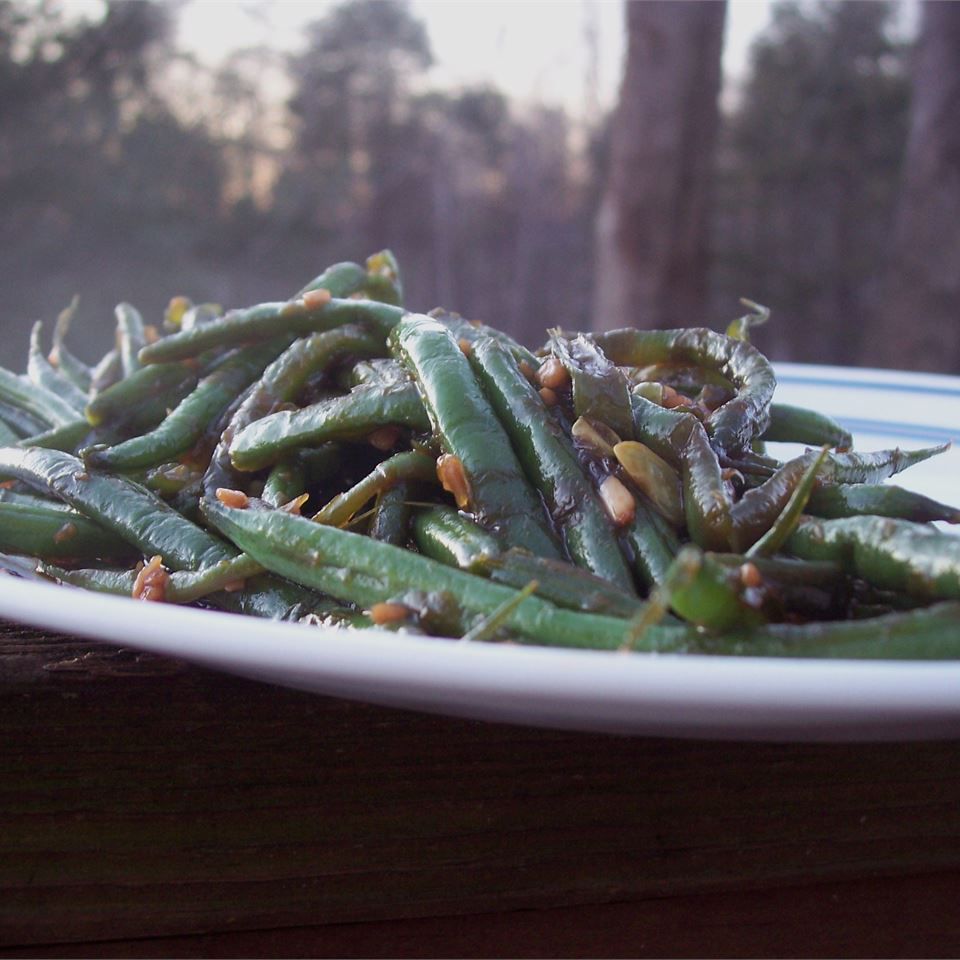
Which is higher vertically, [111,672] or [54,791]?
[111,672]

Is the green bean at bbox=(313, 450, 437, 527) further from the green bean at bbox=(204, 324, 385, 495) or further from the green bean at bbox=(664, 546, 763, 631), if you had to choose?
the green bean at bbox=(664, 546, 763, 631)

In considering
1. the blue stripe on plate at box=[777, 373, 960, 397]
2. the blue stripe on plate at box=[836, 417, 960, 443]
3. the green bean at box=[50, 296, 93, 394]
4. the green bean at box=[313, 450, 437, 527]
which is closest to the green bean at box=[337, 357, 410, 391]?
the green bean at box=[313, 450, 437, 527]

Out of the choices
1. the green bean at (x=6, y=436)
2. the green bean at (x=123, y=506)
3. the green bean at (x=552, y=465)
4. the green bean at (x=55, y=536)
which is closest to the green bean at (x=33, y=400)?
the green bean at (x=6, y=436)

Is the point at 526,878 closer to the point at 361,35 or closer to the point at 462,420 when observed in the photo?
the point at 462,420

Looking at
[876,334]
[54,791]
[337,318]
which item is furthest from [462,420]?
[876,334]

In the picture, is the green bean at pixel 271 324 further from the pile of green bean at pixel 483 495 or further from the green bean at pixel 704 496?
the green bean at pixel 704 496

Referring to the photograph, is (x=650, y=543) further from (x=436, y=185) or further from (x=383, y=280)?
(x=436, y=185)
